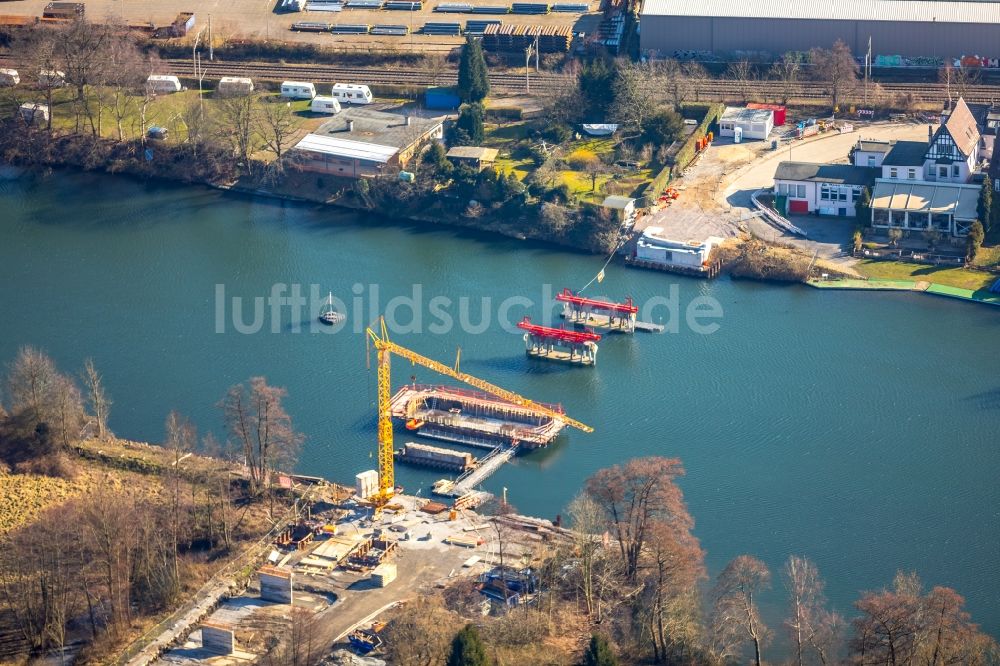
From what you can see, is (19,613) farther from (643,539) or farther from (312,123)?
(312,123)

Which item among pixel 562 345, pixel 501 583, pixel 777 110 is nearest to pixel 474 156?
pixel 777 110

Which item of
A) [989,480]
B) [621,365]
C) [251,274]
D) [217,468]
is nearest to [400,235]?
[251,274]

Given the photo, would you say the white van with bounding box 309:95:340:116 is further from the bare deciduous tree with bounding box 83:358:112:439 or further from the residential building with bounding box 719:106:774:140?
the bare deciduous tree with bounding box 83:358:112:439

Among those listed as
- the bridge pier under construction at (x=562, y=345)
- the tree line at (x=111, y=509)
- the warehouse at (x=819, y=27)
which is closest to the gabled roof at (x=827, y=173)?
the warehouse at (x=819, y=27)

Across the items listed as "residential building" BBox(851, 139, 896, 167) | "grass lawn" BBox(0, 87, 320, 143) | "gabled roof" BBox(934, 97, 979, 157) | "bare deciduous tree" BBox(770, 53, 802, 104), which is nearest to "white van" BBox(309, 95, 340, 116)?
"grass lawn" BBox(0, 87, 320, 143)

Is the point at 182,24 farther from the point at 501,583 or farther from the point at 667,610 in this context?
the point at 667,610

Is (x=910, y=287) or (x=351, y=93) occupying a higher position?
(x=351, y=93)
